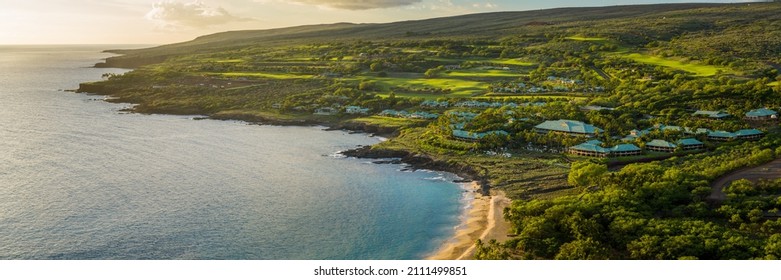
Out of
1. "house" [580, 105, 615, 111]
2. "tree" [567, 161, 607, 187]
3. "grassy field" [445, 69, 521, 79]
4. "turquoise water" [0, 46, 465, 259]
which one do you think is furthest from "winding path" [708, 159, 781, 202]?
"grassy field" [445, 69, 521, 79]

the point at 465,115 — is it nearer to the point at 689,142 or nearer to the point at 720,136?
the point at 689,142

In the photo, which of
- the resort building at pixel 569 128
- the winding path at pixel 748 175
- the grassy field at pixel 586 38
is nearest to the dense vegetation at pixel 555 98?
the winding path at pixel 748 175

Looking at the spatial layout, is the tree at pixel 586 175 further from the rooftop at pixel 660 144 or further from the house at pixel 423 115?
the house at pixel 423 115

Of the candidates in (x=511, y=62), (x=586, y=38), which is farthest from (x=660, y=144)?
(x=586, y=38)

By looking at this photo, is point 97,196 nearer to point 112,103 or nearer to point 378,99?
point 378,99

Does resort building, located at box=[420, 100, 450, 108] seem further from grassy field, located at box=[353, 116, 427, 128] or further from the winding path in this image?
the winding path

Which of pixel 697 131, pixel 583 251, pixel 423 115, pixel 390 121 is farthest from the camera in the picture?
pixel 390 121

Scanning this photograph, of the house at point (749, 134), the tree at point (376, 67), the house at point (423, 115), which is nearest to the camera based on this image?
the house at point (749, 134)
